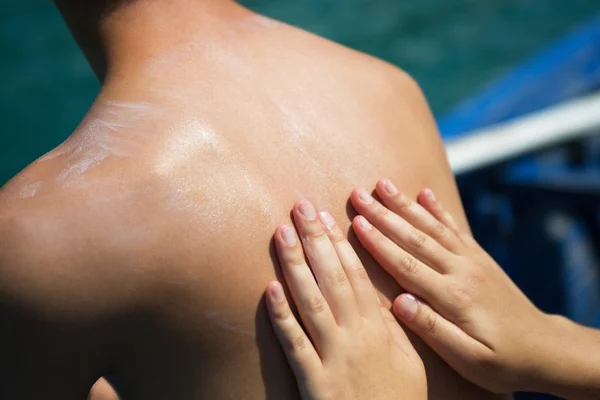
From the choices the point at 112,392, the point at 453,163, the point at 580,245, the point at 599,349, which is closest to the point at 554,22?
the point at 580,245

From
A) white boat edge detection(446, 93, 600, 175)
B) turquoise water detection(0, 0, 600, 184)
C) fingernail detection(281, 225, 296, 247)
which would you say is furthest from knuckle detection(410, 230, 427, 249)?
turquoise water detection(0, 0, 600, 184)

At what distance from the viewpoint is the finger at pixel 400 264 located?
1038mm

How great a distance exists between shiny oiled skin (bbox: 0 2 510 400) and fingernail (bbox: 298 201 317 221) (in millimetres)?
20

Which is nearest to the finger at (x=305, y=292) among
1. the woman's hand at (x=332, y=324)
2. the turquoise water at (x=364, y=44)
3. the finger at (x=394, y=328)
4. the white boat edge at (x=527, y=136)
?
the woman's hand at (x=332, y=324)

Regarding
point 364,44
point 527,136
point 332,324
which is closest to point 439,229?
point 332,324

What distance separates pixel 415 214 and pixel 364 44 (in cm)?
416

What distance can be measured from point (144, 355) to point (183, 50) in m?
0.45

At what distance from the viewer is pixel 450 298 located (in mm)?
1065

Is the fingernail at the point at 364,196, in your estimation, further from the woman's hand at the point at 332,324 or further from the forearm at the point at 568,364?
Answer: the forearm at the point at 568,364

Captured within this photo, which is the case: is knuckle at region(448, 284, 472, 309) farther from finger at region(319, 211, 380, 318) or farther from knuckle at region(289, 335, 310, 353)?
knuckle at region(289, 335, 310, 353)

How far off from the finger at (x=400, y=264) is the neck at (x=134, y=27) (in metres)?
0.39

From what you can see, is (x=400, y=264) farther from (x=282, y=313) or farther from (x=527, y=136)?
(x=527, y=136)

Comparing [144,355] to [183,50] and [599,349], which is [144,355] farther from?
[599,349]

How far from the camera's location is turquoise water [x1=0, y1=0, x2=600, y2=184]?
457 centimetres
